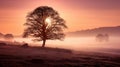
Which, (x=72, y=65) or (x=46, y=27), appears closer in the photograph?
(x=72, y=65)

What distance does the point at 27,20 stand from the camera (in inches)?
3236

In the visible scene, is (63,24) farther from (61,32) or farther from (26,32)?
(26,32)

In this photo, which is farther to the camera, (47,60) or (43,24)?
(43,24)

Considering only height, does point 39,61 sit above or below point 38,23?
below

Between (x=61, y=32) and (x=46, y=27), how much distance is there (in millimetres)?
5108

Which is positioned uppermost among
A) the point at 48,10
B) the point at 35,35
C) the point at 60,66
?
the point at 48,10

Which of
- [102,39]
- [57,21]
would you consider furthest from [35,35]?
[102,39]

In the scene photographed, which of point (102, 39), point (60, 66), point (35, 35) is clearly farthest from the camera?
point (102, 39)

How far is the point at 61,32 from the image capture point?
8362 cm

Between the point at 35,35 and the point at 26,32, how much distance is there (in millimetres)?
2875

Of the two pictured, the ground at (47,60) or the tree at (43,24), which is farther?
the tree at (43,24)

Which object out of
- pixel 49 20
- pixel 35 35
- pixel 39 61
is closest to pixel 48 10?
pixel 49 20

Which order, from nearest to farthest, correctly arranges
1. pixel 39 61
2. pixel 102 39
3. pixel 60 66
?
pixel 60 66 < pixel 39 61 < pixel 102 39

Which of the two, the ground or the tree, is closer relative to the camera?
the ground
